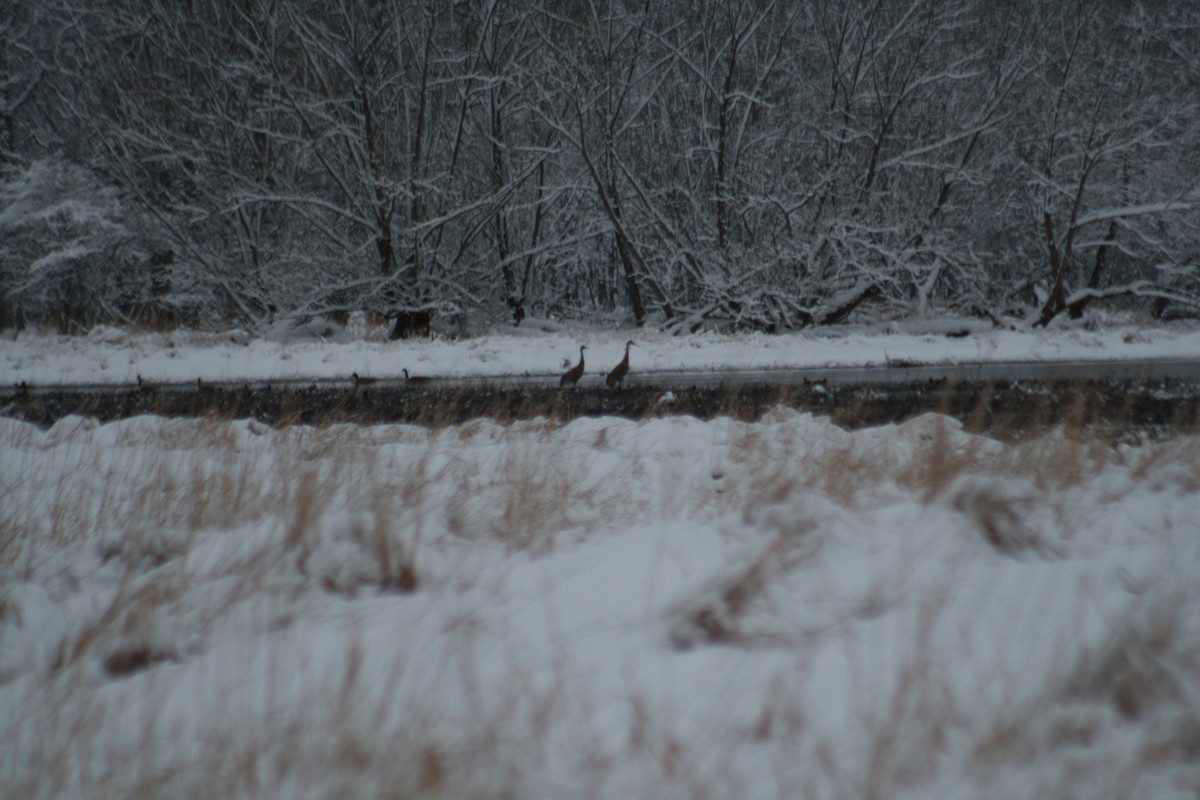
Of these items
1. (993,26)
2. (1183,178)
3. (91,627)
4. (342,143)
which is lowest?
(91,627)

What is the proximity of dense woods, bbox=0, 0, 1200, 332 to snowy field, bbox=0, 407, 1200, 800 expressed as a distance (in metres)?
13.0

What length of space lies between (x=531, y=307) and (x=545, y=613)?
1791 cm

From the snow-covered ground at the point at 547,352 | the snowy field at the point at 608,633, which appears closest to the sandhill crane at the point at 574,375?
the snow-covered ground at the point at 547,352

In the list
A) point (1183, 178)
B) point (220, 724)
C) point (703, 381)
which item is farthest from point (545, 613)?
point (1183, 178)

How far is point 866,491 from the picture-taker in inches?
148

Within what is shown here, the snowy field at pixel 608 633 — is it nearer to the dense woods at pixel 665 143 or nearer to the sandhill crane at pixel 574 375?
the sandhill crane at pixel 574 375

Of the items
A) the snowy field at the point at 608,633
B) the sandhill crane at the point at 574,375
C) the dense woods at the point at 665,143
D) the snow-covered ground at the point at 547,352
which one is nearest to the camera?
the snowy field at the point at 608,633

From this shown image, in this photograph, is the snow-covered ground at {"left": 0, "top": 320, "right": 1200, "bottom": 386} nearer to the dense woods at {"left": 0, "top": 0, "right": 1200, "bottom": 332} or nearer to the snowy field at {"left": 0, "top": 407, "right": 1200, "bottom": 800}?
the dense woods at {"left": 0, "top": 0, "right": 1200, "bottom": 332}

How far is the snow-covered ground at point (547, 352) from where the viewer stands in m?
11.1

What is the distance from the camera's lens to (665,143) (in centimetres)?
1805

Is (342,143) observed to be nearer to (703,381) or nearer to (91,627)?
(703,381)

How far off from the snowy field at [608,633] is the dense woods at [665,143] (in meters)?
13.0

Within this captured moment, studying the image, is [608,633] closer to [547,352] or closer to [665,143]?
[547,352]

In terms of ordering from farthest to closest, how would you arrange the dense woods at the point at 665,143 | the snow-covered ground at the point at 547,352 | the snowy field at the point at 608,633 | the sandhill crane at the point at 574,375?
the dense woods at the point at 665,143 → the snow-covered ground at the point at 547,352 → the sandhill crane at the point at 574,375 → the snowy field at the point at 608,633
